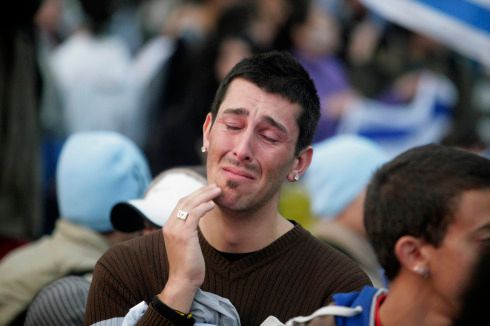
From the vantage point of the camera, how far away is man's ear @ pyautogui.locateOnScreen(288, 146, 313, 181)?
3.70 m

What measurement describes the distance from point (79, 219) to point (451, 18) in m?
3.58

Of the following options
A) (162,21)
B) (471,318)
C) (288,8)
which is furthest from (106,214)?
(162,21)

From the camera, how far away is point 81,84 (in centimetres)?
884

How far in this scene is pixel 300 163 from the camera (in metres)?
3.74

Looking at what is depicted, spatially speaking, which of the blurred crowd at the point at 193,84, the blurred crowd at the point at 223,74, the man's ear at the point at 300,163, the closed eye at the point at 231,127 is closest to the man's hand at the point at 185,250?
the closed eye at the point at 231,127

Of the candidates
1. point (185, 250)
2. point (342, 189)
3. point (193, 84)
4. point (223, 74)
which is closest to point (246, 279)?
point (185, 250)

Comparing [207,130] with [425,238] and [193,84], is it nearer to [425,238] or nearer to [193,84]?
[425,238]

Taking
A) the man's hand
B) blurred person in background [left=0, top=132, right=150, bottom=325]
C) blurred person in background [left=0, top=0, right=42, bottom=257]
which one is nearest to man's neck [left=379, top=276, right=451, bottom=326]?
the man's hand

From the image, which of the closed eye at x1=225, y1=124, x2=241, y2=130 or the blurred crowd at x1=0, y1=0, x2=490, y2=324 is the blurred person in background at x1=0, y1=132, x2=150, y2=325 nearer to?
the closed eye at x1=225, y1=124, x2=241, y2=130

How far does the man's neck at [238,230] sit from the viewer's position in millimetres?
3590

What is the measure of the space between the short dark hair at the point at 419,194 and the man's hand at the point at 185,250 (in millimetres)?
542

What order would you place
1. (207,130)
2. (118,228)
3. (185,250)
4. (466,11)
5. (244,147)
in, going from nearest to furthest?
(185,250), (244,147), (207,130), (118,228), (466,11)

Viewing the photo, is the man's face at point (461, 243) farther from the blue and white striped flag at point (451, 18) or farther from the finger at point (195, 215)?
the blue and white striped flag at point (451, 18)

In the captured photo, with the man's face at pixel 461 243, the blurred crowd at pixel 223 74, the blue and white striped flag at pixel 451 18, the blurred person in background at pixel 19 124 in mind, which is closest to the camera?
the man's face at pixel 461 243
